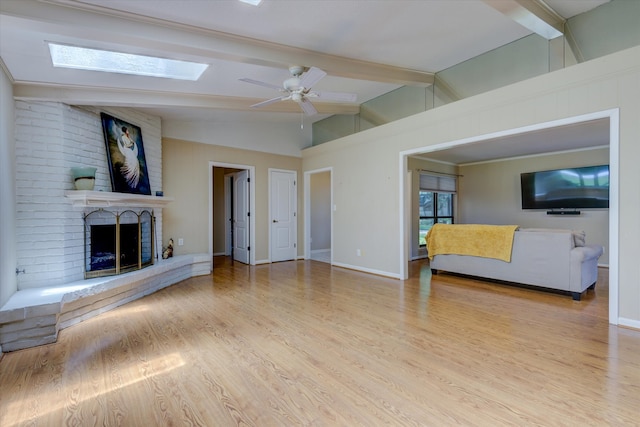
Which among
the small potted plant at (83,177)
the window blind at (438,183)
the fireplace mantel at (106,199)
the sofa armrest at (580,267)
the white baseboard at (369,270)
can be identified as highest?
the window blind at (438,183)

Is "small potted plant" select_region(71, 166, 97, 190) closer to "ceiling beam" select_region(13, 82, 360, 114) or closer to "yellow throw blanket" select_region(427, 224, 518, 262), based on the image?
"ceiling beam" select_region(13, 82, 360, 114)

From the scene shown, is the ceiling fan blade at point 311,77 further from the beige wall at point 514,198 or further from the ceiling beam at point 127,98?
the beige wall at point 514,198

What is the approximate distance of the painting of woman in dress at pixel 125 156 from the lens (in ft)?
13.3

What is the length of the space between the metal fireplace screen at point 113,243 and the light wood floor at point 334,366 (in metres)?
0.62

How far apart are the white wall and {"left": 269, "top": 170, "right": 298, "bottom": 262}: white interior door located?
4.10 metres

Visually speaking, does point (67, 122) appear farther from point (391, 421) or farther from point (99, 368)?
point (391, 421)

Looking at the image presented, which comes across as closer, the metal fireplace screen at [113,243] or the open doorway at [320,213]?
the metal fireplace screen at [113,243]

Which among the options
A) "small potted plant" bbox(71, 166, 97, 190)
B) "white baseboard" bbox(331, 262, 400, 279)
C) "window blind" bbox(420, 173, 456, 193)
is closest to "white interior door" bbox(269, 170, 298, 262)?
"white baseboard" bbox(331, 262, 400, 279)

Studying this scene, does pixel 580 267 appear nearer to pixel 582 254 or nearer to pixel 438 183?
pixel 582 254

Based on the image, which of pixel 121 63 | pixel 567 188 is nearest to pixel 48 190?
pixel 121 63

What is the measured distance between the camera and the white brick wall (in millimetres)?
3238

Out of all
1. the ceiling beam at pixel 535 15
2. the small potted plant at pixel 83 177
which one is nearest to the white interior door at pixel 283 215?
the small potted plant at pixel 83 177

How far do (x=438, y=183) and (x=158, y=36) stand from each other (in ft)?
22.5

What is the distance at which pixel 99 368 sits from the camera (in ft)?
7.32
